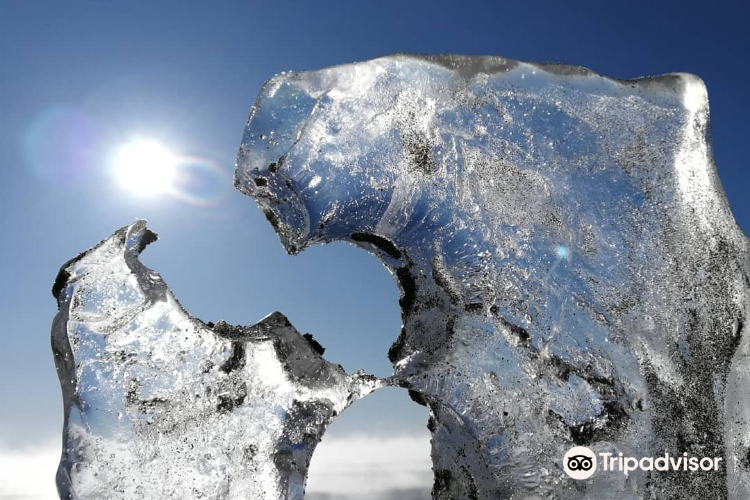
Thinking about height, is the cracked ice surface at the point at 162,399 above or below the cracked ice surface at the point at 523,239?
below

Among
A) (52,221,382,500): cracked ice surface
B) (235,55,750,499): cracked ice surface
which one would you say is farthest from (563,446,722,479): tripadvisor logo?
(52,221,382,500): cracked ice surface

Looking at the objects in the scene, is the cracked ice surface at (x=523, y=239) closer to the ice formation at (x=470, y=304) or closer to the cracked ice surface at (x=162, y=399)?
the ice formation at (x=470, y=304)

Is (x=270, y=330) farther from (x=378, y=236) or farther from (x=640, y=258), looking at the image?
(x=640, y=258)

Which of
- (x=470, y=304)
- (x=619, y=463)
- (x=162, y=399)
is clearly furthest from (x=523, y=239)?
(x=162, y=399)

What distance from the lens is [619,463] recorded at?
314 cm

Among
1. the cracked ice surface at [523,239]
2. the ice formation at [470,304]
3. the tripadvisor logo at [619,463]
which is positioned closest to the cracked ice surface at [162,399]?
the ice formation at [470,304]

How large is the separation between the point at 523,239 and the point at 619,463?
1047 millimetres

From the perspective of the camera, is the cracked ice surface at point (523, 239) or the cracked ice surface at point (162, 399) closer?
the cracked ice surface at point (162, 399)

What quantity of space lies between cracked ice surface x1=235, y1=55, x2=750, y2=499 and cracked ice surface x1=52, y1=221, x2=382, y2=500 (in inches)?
22.4

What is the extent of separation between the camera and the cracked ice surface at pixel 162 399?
2.62 metres

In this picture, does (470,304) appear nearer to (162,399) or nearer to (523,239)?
(523,239)

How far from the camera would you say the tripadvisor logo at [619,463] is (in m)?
3.08

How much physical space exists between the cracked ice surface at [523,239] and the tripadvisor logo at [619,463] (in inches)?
1.3

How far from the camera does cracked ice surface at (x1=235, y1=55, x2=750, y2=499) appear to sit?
3035 millimetres
